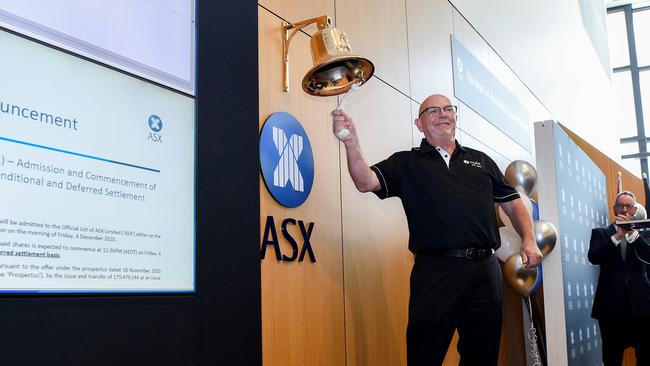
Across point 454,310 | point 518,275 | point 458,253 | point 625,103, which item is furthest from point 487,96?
point 625,103

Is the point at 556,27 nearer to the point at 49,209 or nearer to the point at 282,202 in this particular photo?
the point at 282,202

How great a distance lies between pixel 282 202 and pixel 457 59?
2.54 meters

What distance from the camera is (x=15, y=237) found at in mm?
1232

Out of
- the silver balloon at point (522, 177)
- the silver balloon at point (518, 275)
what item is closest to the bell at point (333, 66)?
the silver balloon at point (518, 275)

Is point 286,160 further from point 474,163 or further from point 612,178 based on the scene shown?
point 612,178

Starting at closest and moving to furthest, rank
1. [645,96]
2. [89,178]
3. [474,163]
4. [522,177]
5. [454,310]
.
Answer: [89,178] < [454,310] < [474,163] < [522,177] < [645,96]

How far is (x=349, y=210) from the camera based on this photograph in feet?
8.83

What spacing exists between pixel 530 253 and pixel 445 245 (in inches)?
21.4

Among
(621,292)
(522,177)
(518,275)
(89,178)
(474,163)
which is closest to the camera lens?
(89,178)

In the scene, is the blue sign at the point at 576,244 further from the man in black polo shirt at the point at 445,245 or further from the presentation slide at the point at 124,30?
the presentation slide at the point at 124,30

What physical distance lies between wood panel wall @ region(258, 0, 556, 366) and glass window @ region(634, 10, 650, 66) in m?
8.66

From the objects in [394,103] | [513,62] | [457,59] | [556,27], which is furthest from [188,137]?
[556,27]

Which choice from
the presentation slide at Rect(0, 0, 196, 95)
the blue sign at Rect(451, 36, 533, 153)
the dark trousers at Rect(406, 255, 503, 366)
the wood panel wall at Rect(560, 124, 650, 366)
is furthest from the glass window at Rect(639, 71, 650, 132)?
the presentation slide at Rect(0, 0, 196, 95)

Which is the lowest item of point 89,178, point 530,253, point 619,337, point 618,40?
point 619,337
